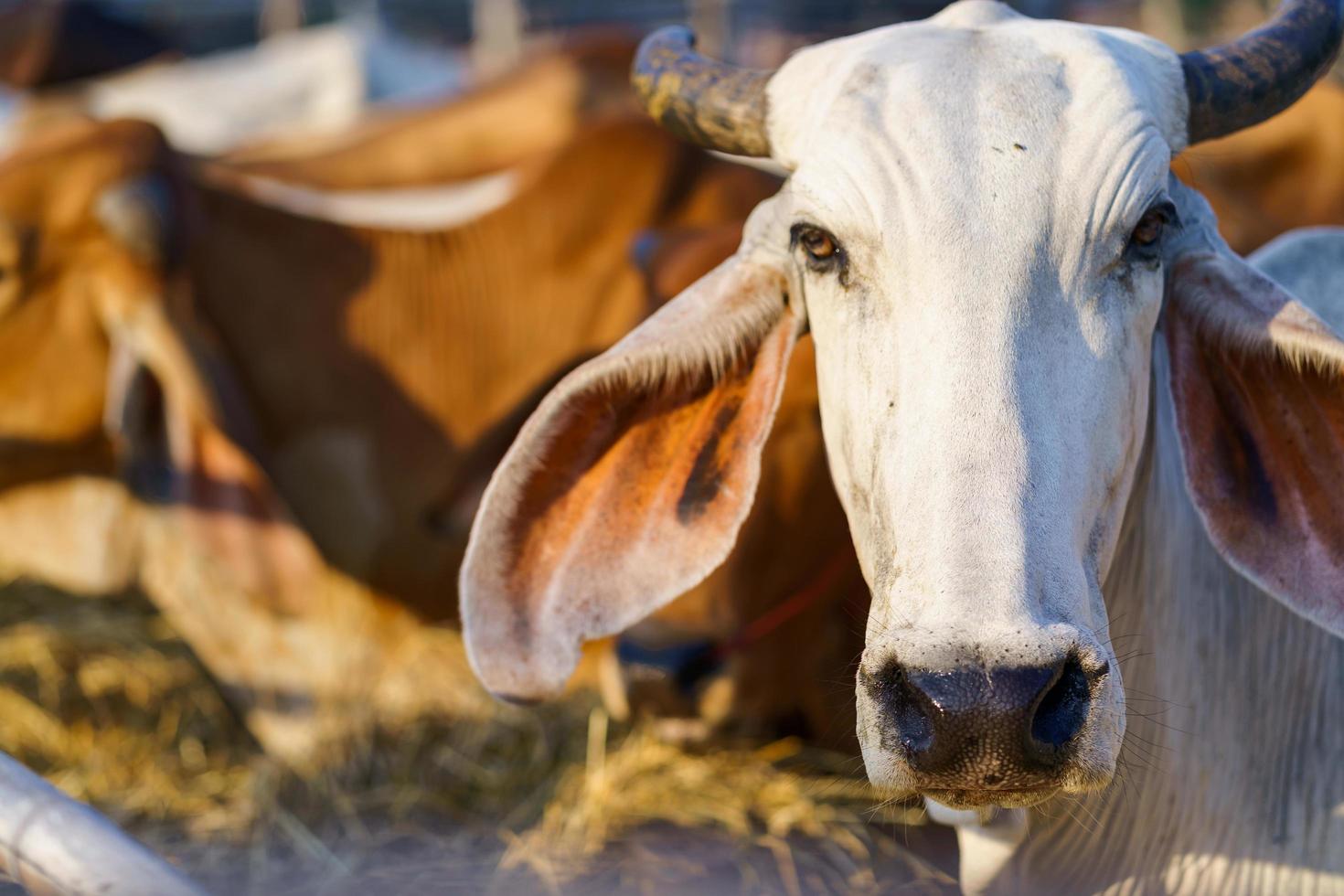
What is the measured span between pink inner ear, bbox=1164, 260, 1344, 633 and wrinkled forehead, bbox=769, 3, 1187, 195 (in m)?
0.26

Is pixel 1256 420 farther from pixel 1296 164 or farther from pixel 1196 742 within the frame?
pixel 1296 164

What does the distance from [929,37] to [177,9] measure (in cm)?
1412

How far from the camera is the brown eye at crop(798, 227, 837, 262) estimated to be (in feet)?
7.02

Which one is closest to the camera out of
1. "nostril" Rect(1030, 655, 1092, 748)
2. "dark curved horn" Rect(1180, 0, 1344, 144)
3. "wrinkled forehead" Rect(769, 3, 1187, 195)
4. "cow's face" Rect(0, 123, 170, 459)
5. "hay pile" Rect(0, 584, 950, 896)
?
"nostril" Rect(1030, 655, 1092, 748)

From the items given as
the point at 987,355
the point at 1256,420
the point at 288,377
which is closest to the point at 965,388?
the point at 987,355

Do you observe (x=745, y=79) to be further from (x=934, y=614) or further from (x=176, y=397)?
(x=176, y=397)

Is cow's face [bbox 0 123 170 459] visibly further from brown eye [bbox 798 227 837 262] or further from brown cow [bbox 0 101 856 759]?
brown eye [bbox 798 227 837 262]

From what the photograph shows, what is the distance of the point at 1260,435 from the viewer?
2.25 m

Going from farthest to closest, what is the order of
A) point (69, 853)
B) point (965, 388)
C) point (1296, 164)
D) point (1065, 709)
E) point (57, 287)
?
point (1296, 164) < point (57, 287) < point (965, 388) < point (1065, 709) < point (69, 853)

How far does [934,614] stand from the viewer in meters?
1.76

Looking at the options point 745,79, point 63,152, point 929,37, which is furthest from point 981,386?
point 63,152

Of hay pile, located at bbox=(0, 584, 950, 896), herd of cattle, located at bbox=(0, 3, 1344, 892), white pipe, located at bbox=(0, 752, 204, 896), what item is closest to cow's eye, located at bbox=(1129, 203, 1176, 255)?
Result: white pipe, located at bbox=(0, 752, 204, 896)

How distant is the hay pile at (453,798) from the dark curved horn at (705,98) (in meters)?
1.66

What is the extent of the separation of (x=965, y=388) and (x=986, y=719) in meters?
0.42
